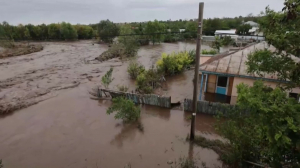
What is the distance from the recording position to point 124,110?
10.4 metres

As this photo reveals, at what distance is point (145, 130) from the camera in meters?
10.3

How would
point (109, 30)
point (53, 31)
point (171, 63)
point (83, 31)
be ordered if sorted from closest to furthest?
point (171, 63)
point (109, 30)
point (53, 31)
point (83, 31)

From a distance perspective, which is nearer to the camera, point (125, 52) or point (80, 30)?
point (125, 52)

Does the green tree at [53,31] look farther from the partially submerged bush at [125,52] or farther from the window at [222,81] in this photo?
the window at [222,81]

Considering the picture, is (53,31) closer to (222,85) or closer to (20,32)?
(20,32)

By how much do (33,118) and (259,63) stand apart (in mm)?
12241

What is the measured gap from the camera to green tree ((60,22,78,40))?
50112 millimetres

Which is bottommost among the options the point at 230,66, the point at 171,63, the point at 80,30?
the point at 171,63

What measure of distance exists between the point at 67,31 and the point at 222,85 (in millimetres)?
46822

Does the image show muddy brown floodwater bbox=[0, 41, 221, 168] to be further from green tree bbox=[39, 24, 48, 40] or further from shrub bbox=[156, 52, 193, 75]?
green tree bbox=[39, 24, 48, 40]

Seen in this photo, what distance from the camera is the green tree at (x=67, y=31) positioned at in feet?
164


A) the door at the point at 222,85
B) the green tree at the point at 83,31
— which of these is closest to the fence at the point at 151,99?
the door at the point at 222,85

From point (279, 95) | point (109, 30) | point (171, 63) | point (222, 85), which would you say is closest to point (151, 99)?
point (222, 85)

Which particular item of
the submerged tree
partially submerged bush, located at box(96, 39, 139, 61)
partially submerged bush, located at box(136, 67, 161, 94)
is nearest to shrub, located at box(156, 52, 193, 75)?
partially submerged bush, located at box(136, 67, 161, 94)
